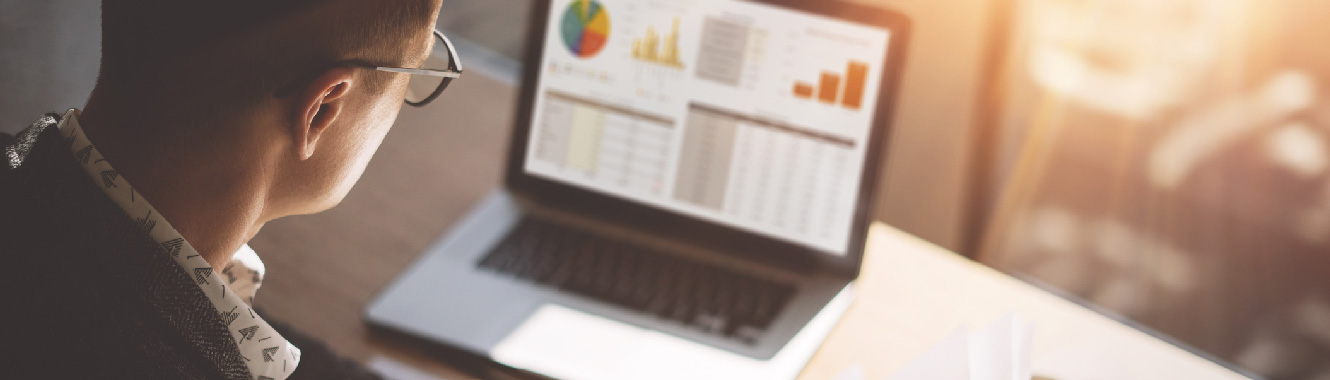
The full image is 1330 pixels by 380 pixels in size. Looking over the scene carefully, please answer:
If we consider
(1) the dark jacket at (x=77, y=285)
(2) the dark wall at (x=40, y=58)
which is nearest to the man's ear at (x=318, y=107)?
(1) the dark jacket at (x=77, y=285)

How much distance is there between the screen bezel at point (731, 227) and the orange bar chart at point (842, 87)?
2cm

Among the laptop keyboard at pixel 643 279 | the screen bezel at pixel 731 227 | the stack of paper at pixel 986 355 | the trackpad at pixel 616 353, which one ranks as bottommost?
the trackpad at pixel 616 353

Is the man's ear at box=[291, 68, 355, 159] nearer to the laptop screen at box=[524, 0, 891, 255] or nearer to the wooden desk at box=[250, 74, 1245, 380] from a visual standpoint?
the wooden desk at box=[250, 74, 1245, 380]

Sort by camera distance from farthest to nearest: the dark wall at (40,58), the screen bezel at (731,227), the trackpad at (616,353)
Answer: the dark wall at (40,58) < the screen bezel at (731,227) < the trackpad at (616,353)

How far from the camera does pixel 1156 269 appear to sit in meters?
2.13

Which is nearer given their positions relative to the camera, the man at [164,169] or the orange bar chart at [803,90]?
the man at [164,169]

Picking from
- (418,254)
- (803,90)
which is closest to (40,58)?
(418,254)

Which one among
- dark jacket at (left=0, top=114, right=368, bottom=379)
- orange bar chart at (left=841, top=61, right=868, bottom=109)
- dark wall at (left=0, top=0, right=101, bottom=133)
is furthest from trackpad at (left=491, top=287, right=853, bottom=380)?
dark wall at (left=0, top=0, right=101, bottom=133)

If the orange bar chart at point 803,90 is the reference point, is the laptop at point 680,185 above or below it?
below

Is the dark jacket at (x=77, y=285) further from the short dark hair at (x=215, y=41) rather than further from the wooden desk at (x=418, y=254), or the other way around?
the wooden desk at (x=418, y=254)

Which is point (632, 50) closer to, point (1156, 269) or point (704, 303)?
point (704, 303)

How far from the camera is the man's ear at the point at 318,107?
0.62 meters

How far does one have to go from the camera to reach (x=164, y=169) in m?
0.60

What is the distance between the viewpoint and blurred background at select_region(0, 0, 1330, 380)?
185 cm
